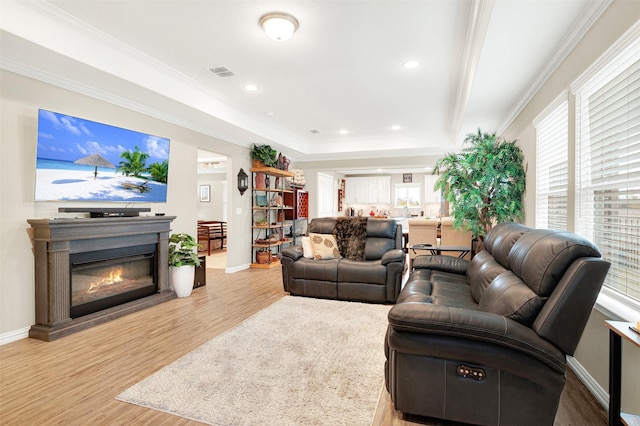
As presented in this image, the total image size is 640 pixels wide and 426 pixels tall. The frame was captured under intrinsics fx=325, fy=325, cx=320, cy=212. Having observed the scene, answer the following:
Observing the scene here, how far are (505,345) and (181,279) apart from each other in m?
3.95

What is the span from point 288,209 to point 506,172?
480cm

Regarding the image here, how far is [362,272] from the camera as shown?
4.08 metres

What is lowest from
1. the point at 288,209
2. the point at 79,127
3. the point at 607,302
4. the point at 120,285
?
the point at 120,285

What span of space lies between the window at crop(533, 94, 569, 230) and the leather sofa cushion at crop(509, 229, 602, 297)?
4.02 feet

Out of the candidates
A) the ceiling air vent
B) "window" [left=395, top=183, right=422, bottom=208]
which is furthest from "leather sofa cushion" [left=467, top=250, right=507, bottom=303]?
"window" [left=395, top=183, right=422, bottom=208]

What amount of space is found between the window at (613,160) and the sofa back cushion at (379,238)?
2.30 meters

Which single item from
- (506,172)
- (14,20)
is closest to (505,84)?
(506,172)

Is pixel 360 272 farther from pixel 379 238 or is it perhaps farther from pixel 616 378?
pixel 616 378

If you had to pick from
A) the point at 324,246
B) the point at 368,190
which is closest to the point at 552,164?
the point at 324,246

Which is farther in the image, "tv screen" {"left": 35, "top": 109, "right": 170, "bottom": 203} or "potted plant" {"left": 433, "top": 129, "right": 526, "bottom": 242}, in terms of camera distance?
"potted plant" {"left": 433, "top": 129, "right": 526, "bottom": 242}

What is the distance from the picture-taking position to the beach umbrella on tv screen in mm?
3381

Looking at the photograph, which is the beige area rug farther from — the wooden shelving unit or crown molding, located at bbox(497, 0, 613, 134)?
the wooden shelving unit

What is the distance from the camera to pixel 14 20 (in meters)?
2.43

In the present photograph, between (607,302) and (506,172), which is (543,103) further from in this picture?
(607,302)
